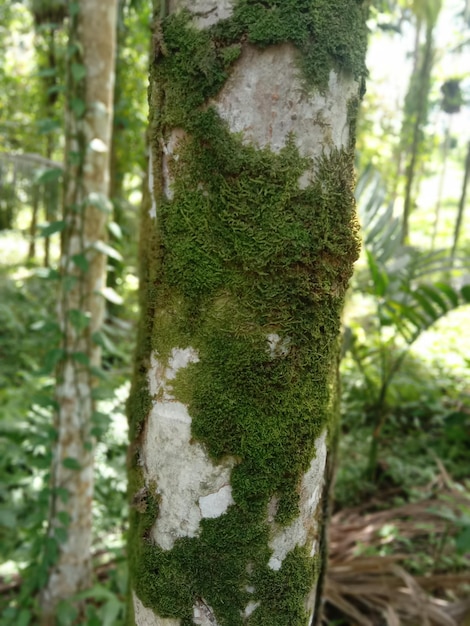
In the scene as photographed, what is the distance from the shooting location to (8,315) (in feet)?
19.1

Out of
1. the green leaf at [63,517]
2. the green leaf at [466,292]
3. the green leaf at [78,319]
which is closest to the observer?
the green leaf at [78,319]

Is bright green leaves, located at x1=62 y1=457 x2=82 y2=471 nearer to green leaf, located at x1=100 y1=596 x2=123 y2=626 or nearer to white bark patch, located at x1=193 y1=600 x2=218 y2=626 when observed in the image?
green leaf, located at x1=100 y1=596 x2=123 y2=626

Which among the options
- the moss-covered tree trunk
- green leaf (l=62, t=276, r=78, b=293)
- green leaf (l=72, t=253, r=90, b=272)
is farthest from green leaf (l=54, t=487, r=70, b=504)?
the moss-covered tree trunk

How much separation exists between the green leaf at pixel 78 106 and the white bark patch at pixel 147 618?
199 cm

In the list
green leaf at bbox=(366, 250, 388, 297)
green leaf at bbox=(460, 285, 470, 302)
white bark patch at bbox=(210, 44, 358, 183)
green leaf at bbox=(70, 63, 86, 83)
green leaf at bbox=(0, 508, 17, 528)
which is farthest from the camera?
green leaf at bbox=(366, 250, 388, 297)

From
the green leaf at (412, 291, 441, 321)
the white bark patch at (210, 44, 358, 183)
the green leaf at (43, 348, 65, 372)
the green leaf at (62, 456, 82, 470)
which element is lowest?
the green leaf at (62, 456, 82, 470)

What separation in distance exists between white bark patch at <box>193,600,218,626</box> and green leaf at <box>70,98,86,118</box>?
207 cm

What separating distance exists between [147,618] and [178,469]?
1.06 feet

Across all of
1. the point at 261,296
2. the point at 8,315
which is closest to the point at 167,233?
the point at 261,296

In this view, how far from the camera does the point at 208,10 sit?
78 cm

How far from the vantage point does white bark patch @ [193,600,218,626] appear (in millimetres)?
858

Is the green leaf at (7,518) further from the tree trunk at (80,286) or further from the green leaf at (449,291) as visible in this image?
the green leaf at (449,291)

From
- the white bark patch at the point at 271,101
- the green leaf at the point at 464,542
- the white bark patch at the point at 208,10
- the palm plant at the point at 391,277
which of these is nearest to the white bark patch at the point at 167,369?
the white bark patch at the point at 271,101

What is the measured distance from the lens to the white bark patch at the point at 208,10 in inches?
30.4
